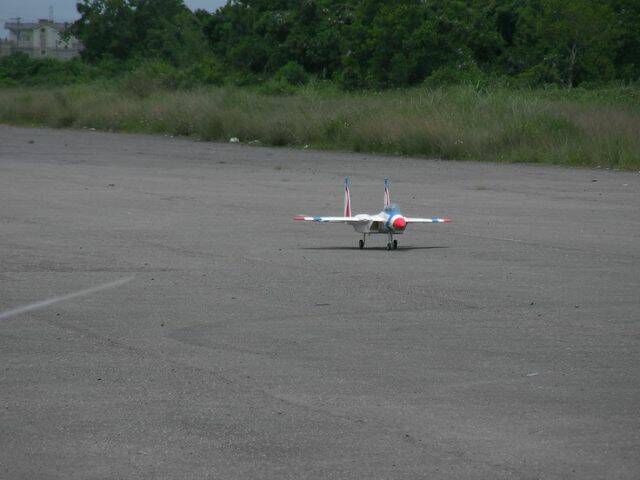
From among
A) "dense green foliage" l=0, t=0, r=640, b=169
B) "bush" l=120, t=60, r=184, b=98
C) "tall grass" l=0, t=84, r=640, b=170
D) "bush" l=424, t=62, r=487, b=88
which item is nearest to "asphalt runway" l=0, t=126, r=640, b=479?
"tall grass" l=0, t=84, r=640, b=170

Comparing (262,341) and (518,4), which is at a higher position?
(518,4)

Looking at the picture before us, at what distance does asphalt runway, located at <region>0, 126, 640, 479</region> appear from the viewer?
5645 mm

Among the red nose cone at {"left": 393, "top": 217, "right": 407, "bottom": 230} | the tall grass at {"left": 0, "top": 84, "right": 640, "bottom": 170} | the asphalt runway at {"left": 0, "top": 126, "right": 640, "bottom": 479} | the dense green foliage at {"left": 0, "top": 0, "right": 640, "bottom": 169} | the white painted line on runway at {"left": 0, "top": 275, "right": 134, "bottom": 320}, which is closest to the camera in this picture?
the asphalt runway at {"left": 0, "top": 126, "right": 640, "bottom": 479}

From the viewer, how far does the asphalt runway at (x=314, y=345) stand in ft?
18.5

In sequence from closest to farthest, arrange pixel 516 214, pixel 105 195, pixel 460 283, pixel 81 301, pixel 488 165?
pixel 81 301 < pixel 460 283 < pixel 516 214 < pixel 105 195 < pixel 488 165

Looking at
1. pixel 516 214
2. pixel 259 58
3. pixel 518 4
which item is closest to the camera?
pixel 516 214

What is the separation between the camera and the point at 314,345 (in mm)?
8078

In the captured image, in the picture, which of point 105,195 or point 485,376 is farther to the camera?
point 105,195

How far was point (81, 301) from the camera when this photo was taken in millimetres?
9820

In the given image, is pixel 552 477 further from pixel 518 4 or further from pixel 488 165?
pixel 518 4

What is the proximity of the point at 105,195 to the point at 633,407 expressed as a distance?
14517mm

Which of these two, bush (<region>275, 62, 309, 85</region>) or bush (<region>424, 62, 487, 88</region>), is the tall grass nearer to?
bush (<region>424, 62, 487, 88</region>)

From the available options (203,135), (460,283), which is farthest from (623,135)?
(460,283)

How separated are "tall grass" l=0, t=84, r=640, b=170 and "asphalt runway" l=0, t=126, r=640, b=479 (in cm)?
1191
